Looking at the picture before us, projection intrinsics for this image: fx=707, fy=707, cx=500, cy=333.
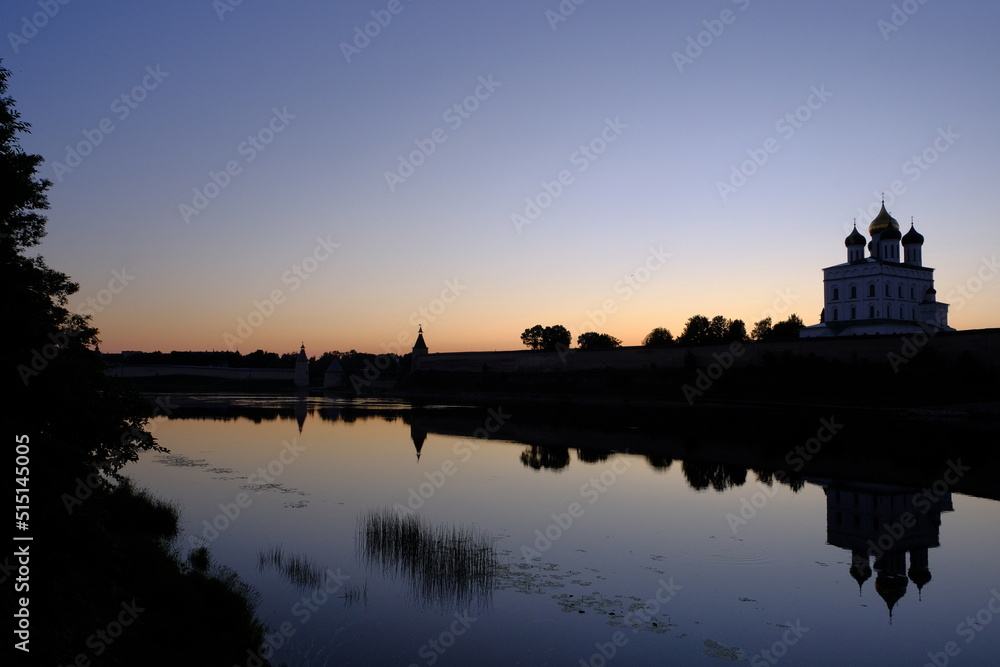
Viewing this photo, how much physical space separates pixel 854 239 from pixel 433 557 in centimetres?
5296

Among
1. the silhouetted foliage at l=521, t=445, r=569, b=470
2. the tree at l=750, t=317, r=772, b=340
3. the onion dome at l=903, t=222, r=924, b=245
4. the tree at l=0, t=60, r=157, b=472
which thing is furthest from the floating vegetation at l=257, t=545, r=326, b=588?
the tree at l=750, t=317, r=772, b=340

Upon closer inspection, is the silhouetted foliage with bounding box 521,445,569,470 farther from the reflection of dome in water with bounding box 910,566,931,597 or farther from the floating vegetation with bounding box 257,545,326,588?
the reflection of dome in water with bounding box 910,566,931,597

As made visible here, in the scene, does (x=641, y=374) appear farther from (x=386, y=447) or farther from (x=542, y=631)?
(x=542, y=631)

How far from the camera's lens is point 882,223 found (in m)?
51.8

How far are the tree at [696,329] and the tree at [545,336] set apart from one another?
821 inches

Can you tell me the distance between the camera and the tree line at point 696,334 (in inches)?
2446

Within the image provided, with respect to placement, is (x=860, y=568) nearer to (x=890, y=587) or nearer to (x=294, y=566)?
(x=890, y=587)

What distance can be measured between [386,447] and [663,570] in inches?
560

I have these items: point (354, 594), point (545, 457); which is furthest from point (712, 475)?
point (354, 594)

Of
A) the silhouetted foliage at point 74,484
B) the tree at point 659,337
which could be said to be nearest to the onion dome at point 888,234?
the tree at point 659,337

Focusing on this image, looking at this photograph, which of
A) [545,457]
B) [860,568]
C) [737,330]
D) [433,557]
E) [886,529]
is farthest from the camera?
[737,330]

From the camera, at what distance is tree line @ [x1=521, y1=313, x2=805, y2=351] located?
2446 inches

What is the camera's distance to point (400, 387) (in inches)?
2628

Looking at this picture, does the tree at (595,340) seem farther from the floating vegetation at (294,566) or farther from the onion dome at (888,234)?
the floating vegetation at (294,566)
